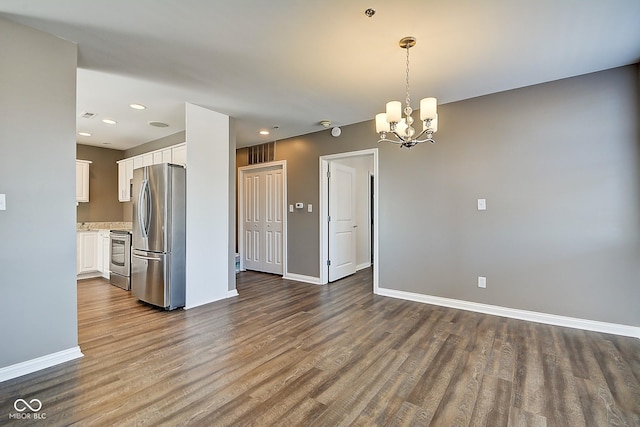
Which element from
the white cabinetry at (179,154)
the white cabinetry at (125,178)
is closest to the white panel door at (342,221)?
the white cabinetry at (179,154)

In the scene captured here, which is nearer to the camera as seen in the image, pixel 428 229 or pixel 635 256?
pixel 635 256

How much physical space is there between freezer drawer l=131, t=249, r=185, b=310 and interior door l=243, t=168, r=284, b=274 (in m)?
2.22

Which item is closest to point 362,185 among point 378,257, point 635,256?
point 378,257

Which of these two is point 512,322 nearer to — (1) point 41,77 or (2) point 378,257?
(2) point 378,257

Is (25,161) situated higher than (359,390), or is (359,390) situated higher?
(25,161)

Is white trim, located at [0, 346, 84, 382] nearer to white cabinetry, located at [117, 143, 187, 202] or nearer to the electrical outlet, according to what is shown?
white cabinetry, located at [117, 143, 187, 202]

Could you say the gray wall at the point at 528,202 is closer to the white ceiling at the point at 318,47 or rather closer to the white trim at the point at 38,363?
the white ceiling at the point at 318,47

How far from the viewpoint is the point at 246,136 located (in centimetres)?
525

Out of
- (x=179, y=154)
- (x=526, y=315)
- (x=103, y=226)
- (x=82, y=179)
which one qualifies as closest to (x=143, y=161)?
(x=179, y=154)

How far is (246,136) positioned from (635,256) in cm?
536

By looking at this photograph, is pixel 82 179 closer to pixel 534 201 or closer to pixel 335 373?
pixel 335 373

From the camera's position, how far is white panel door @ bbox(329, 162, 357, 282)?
5.05 m

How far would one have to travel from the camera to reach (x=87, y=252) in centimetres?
541

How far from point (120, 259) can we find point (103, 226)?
1.77 metres
